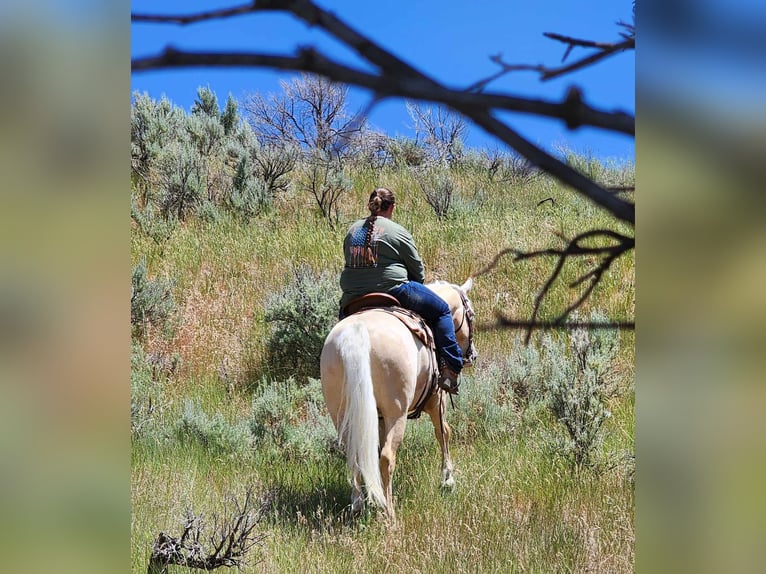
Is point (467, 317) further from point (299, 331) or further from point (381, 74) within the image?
point (381, 74)

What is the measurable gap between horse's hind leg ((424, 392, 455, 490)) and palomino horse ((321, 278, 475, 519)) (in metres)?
0.48

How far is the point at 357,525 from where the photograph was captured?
14.6 feet

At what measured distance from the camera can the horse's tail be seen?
4.27 metres

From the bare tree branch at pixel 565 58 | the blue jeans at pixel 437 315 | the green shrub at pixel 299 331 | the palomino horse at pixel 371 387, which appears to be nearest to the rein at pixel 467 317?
the blue jeans at pixel 437 315

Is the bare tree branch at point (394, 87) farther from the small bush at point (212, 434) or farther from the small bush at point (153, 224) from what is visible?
the small bush at point (153, 224)

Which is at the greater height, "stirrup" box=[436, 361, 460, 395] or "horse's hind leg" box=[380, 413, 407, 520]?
"stirrup" box=[436, 361, 460, 395]

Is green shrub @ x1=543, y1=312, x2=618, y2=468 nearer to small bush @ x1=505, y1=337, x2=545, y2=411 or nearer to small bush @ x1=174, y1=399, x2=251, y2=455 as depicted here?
small bush @ x1=505, y1=337, x2=545, y2=411

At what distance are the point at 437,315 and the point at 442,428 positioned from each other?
0.89 metres

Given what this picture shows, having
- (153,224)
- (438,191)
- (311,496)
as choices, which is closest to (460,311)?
(311,496)

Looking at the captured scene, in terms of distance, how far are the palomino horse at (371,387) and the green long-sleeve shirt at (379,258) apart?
0.28m

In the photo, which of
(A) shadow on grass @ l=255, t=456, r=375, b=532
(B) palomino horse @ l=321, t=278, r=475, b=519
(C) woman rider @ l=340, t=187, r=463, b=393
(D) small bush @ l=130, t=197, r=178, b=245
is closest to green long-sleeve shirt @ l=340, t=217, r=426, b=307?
(C) woman rider @ l=340, t=187, r=463, b=393
